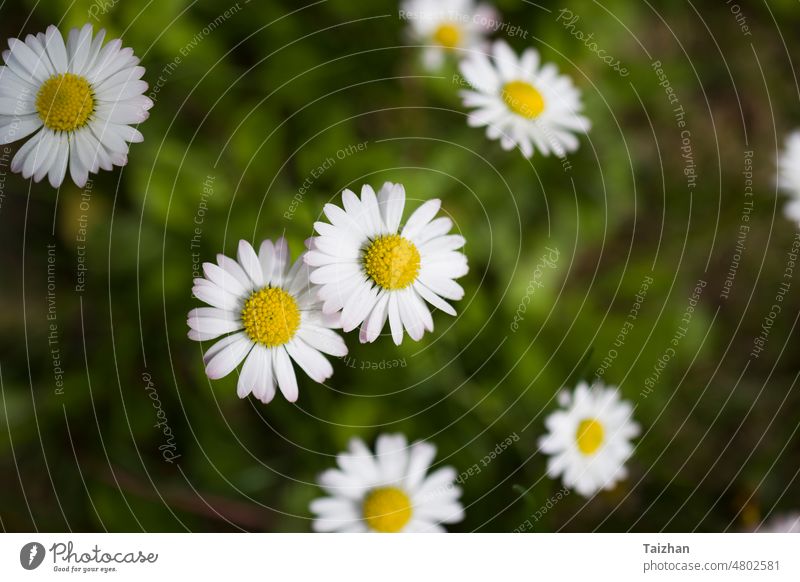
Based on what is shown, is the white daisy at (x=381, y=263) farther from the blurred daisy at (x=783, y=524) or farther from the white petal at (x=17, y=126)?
the blurred daisy at (x=783, y=524)

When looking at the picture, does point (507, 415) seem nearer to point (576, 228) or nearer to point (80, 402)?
point (576, 228)

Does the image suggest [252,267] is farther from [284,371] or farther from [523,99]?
[523,99]

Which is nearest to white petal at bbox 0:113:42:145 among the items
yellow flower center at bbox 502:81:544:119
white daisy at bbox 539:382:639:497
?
yellow flower center at bbox 502:81:544:119

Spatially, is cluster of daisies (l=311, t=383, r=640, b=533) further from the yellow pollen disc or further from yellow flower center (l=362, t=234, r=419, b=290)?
the yellow pollen disc
